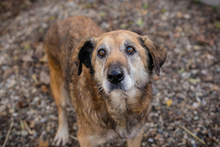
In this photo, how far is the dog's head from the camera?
242 cm

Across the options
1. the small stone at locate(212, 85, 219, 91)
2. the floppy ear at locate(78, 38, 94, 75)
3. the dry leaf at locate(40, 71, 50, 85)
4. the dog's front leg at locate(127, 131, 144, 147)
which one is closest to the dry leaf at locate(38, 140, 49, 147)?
the dry leaf at locate(40, 71, 50, 85)

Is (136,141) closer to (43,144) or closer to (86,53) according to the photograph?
(86,53)

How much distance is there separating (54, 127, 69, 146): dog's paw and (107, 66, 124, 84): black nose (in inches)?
79.4

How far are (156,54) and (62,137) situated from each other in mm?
2377

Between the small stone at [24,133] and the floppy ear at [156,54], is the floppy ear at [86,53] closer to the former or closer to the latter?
the floppy ear at [156,54]

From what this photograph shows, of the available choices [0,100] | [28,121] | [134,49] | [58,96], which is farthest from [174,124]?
[0,100]

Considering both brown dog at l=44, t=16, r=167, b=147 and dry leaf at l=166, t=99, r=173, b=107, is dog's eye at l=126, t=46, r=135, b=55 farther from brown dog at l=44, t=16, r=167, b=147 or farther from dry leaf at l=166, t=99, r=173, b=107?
dry leaf at l=166, t=99, r=173, b=107

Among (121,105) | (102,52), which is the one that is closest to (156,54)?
(102,52)

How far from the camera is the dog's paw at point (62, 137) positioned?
3807 millimetres

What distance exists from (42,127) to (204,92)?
332 centimetres

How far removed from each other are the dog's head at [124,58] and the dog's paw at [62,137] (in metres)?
1.64

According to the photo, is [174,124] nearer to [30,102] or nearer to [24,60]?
[30,102]

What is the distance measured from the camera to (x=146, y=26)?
549 centimetres

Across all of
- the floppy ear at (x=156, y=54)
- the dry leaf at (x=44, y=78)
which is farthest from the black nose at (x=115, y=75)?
the dry leaf at (x=44, y=78)
